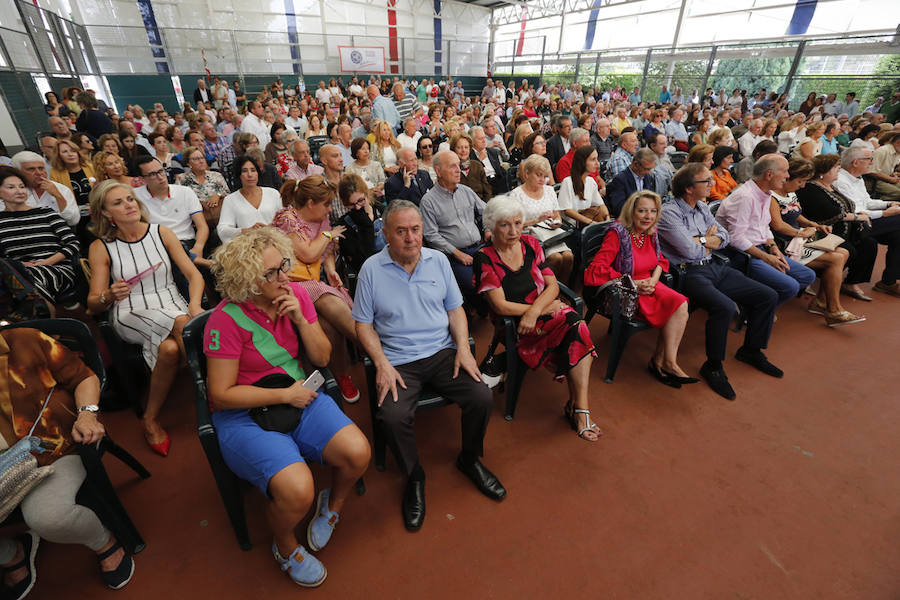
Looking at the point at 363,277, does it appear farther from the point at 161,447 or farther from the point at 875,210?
the point at 875,210

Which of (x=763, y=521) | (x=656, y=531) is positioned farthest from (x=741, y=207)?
(x=656, y=531)

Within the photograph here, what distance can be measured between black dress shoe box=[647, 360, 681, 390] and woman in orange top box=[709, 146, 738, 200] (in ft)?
8.47

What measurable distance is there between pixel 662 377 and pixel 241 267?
2.68m

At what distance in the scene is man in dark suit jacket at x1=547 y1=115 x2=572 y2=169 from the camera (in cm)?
533

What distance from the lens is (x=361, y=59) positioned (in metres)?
18.6

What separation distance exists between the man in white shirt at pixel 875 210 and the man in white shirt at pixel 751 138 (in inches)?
106

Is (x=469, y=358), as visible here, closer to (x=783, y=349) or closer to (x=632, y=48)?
(x=783, y=349)

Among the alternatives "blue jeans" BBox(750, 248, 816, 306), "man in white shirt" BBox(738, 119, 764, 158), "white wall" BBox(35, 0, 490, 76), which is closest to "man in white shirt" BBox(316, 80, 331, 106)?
"white wall" BBox(35, 0, 490, 76)

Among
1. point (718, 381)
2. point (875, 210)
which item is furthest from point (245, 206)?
point (875, 210)

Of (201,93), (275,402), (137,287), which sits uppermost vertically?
(201,93)

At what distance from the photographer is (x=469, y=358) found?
2.03 m

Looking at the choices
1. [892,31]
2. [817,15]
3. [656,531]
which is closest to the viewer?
[656,531]

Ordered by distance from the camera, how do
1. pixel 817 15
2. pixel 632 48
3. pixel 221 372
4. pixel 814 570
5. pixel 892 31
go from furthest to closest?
pixel 632 48 < pixel 817 15 < pixel 892 31 < pixel 814 570 < pixel 221 372

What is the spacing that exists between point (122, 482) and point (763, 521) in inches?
125
